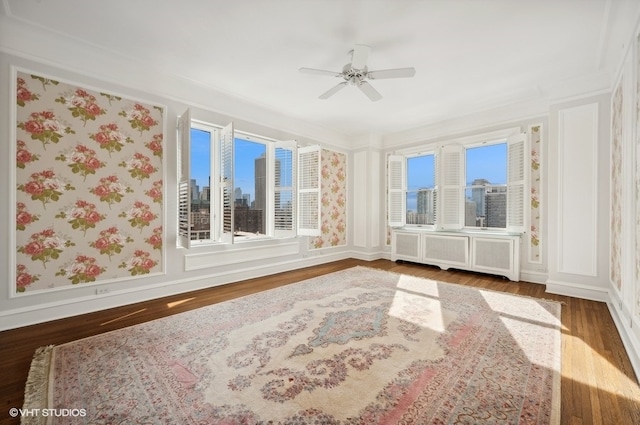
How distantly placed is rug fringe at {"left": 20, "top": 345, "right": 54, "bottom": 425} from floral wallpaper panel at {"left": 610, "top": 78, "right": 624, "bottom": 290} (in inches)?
192

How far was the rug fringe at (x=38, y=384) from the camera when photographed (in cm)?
151

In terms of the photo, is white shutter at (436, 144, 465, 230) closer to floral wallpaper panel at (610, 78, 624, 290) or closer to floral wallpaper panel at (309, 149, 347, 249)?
floral wallpaper panel at (309, 149, 347, 249)

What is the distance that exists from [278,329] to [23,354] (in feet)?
6.52

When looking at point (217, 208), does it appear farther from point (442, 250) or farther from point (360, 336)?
point (442, 250)

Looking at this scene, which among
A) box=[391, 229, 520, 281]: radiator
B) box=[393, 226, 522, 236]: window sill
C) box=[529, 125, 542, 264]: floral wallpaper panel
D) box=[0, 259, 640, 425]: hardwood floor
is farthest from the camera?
box=[393, 226, 522, 236]: window sill

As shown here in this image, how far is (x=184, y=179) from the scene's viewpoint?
11.7 ft

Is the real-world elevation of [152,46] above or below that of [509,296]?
above

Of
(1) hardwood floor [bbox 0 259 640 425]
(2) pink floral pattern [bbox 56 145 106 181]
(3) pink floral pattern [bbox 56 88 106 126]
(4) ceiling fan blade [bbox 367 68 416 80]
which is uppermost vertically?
(4) ceiling fan blade [bbox 367 68 416 80]

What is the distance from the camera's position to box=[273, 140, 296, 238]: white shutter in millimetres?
4891

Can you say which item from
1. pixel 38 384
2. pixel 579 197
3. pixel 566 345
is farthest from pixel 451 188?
Result: pixel 38 384

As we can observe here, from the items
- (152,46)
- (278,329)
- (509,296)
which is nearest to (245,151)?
(152,46)

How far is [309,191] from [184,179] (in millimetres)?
2243

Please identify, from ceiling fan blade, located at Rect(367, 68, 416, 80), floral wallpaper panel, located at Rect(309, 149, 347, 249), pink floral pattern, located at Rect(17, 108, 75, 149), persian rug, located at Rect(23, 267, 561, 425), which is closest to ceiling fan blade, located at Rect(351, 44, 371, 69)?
ceiling fan blade, located at Rect(367, 68, 416, 80)

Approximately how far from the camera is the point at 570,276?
3699 millimetres
